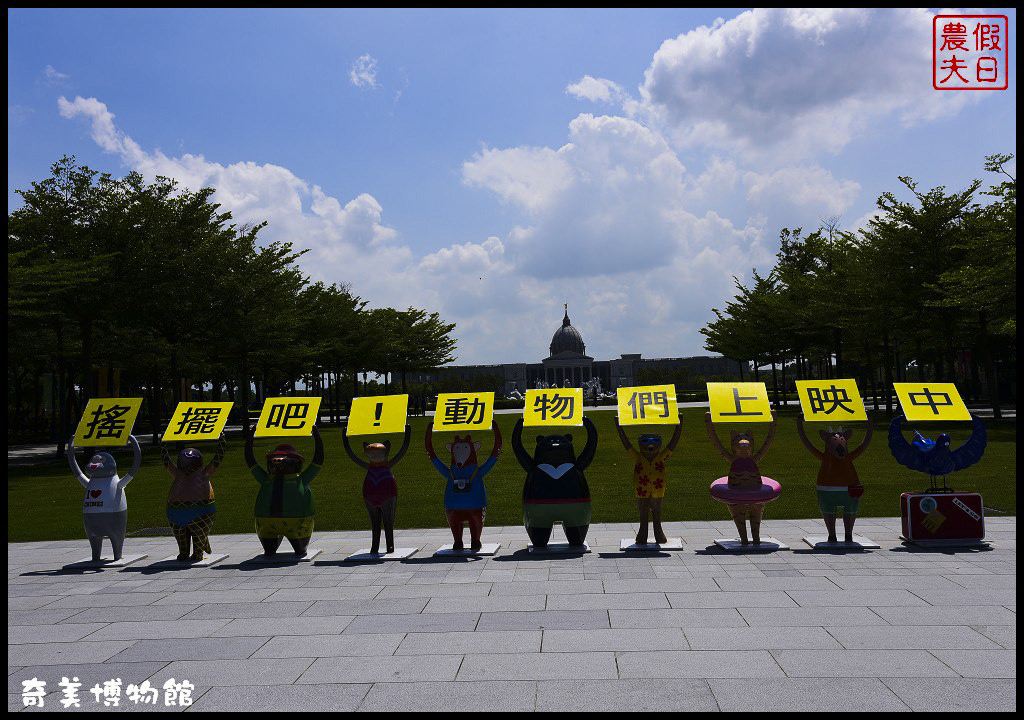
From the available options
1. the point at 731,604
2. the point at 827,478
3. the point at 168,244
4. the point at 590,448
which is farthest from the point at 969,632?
the point at 168,244

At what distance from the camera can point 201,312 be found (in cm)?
3216

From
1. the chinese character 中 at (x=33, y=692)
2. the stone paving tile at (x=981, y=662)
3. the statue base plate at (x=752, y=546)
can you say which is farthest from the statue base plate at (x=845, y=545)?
the chinese character 中 at (x=33, y=692)

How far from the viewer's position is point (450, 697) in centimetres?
548

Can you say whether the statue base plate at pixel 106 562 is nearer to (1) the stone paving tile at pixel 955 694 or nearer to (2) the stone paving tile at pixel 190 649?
(2) the stone paving tile at pixel 190 649

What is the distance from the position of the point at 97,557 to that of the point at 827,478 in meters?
9.52

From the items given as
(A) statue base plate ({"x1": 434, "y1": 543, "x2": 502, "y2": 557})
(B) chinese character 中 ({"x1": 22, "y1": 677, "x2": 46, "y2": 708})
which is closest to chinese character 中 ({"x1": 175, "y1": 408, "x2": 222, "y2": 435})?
(A) statue base plate ({"x1": 434, "y1": 543, "x2": 502, "y2": 557})

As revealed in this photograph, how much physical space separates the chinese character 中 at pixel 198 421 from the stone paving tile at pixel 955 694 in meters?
9.09

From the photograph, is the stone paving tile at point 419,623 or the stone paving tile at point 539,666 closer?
the stone paving tile at point 539,666

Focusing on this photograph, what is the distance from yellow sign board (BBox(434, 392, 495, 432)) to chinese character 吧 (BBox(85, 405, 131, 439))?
14.7 ft

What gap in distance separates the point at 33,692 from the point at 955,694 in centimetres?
640

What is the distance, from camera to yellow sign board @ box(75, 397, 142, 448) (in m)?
11.1

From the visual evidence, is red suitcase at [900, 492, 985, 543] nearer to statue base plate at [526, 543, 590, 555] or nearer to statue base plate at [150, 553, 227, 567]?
statue base plate at [526, 543, 590, 555]

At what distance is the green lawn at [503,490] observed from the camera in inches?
524

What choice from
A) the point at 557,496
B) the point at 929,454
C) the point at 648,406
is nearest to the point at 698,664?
the point at 557,496
